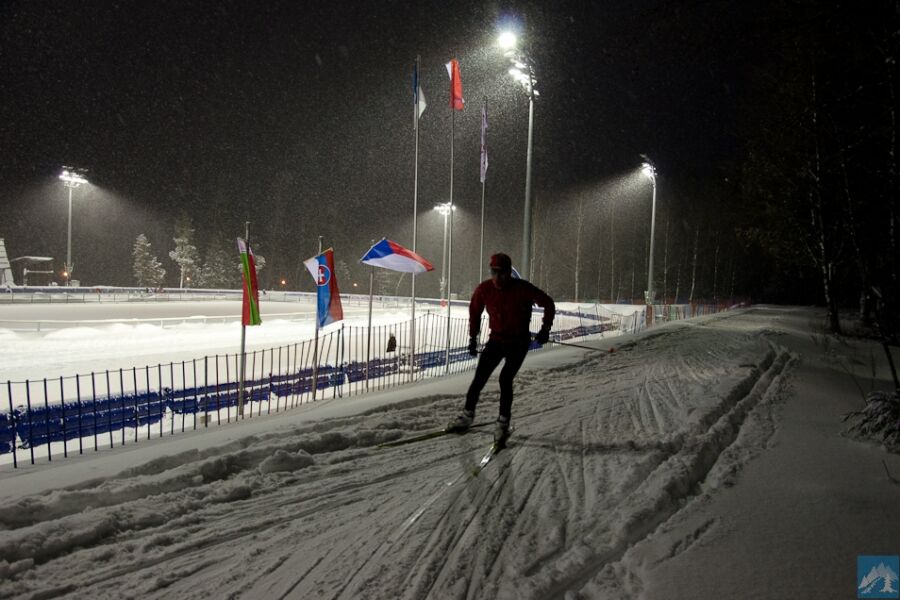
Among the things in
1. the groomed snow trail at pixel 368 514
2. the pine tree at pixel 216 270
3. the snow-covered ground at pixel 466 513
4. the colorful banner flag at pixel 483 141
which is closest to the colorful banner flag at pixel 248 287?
the snow-covered ground at pixel 466 513

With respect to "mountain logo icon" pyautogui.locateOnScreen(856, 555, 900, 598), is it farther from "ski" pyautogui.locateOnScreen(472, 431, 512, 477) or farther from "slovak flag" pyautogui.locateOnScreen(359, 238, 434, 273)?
"slovak flag" pyautogui.locateOnScreen(359, 238, 434, 273)

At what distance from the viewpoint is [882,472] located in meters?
3.71

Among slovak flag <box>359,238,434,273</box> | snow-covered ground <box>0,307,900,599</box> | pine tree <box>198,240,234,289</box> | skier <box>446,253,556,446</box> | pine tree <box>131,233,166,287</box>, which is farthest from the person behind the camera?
pine tree <box>198,240,234,289</box>

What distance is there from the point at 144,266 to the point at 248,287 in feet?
223

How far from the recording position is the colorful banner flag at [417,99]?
12.9m

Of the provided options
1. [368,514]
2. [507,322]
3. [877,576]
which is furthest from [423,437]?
[877,576]

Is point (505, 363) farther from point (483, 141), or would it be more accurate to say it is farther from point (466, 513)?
point (483, 141)

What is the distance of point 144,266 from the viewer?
218 ft

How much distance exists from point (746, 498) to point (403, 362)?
465 inches

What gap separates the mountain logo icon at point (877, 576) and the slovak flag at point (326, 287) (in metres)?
8.89

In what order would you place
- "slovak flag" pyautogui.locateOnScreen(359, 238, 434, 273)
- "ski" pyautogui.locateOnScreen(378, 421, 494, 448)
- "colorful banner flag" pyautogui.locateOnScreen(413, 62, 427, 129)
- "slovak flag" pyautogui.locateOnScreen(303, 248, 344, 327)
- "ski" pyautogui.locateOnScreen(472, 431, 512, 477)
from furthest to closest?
"colorful banner flag" pyautogui.locateOnScreen(413, 62, 427, 129), "slovak flag" pyautogui.locateOnScreen(359, 238, 434, 273), "slovak flag" pyautogui.locateOnScreen(303, 248, 344, 327), "ski" pyautogui.locateOnScreen(378, 421, 494, 448), "ski" pyautogui.locateOnScreen(472, 431, 512, 477)

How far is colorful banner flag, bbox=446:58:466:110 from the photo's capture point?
532 inches

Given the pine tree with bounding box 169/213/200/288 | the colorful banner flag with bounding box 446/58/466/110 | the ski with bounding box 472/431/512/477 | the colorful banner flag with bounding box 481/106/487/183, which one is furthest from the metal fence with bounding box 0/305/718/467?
the pine tree with bounding box 169/213/200/288

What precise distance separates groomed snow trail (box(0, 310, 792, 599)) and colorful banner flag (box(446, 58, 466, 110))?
10.3 meters
